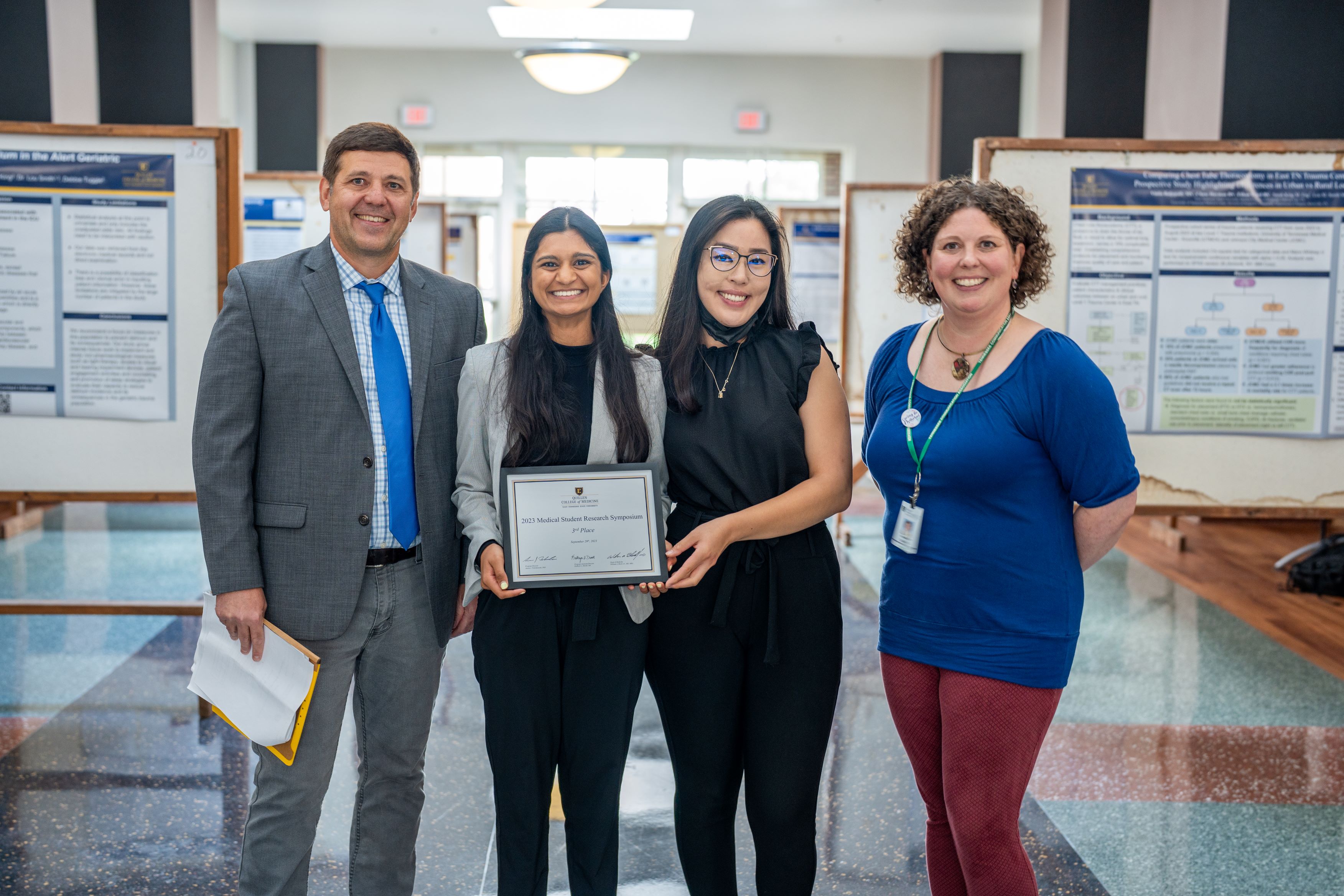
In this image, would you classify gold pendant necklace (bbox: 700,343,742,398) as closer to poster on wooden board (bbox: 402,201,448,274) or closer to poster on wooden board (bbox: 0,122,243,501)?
poster on wooden board (bbox: 0,122,243,501)

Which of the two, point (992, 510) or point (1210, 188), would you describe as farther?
point (1210, 188)

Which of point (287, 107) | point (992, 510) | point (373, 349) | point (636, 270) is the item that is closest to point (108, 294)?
point (373, 349)

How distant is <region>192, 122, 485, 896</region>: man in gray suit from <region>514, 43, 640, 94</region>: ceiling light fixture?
7577 mm

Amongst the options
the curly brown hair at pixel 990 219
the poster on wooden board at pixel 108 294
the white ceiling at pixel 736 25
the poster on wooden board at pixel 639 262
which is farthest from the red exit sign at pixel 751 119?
the curly brown hair at pixel 990 219

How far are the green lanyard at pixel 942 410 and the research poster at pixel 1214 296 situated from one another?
1765 mm

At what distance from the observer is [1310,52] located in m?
3.89

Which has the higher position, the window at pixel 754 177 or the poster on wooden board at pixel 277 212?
the window at pixel 754 177

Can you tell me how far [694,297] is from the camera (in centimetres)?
197

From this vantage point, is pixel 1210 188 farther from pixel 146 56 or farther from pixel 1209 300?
pixel 146 56

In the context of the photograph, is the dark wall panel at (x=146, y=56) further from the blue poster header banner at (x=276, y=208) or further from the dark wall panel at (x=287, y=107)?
the dark wall panel at (x=287, y=107)

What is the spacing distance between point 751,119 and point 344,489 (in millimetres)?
11244

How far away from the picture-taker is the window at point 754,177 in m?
12.8

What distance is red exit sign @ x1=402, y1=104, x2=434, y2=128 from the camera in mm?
12219

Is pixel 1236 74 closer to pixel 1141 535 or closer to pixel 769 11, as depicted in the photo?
pixel 1141 535
